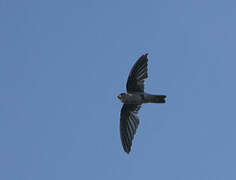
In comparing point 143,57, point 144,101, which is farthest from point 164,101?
Result: point 143,57

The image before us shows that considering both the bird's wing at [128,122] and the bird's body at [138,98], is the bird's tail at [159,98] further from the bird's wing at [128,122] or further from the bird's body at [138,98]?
the bird's wing at [128,122]

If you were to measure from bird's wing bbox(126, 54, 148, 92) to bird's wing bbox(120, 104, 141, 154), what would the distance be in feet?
2.60

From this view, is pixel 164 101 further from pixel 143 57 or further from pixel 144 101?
pixel 143 57

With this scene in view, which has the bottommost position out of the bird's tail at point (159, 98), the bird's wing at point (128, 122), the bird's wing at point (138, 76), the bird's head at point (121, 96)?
the bird's wing at point (128, 122)

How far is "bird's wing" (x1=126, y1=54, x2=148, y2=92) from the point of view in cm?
1448

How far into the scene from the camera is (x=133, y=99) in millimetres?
14414

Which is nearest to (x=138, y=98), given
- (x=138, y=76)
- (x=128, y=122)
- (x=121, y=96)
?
(x=121, y=96)

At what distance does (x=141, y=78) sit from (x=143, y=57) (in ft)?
2.40

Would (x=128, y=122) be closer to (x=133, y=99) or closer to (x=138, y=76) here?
(x=133, y=99)

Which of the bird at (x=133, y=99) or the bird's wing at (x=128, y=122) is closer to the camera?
the bird at (x=133, y=99)

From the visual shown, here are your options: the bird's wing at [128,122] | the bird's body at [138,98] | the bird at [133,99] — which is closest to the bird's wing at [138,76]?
the bird at [133,99]

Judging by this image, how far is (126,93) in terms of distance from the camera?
47.9ft

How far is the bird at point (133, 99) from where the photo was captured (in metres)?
14.4

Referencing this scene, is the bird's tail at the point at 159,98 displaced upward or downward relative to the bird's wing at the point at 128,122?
upward
